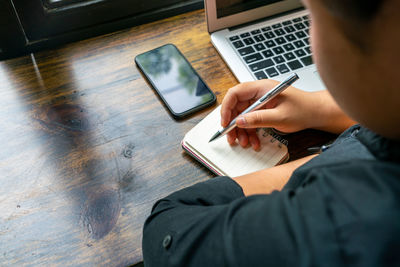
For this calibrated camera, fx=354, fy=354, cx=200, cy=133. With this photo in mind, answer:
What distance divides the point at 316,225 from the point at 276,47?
0.58 meters

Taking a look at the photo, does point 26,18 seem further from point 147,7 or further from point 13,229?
point 13,229

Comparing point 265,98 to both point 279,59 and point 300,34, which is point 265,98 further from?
point 300,34

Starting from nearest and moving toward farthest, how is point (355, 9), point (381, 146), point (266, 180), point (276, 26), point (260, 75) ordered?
1. point (355, 9)
2. point (381, 146)
3. point (266, 180)
4. point (260, 75)
5. point (276, 26)

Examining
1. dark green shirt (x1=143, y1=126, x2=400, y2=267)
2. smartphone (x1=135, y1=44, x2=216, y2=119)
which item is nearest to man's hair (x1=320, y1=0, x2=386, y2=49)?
dark green shirt (x1=143, y1=126, x2=400, y2=267)

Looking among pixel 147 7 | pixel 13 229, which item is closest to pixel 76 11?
pixel 147 7

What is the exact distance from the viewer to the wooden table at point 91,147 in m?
0.59

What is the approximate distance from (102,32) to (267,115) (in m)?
0.53

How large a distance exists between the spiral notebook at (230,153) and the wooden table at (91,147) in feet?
0.08

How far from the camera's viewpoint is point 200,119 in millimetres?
750

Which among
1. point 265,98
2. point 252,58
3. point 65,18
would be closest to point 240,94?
point 265,98

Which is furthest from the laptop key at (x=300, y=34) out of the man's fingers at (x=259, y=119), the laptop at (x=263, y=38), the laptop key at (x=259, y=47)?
the man's fingers at (x=259, y=119)

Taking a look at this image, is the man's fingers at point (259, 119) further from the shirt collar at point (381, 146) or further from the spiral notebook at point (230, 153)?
the shirt collar at point (381, 146)

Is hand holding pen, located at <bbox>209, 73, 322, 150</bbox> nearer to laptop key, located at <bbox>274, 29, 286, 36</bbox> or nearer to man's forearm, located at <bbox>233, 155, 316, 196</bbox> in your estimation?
man's forearm, located at <bbox>233, 155, 316, 196</bbox>

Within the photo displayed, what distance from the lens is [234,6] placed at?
2.83ft
